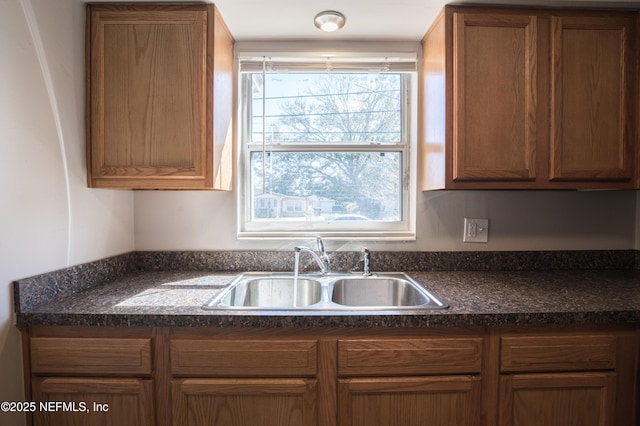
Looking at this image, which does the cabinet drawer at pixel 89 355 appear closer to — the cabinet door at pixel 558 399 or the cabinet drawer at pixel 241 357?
the cabinet drawer at pixel 241 357

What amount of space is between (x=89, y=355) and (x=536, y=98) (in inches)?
78.1

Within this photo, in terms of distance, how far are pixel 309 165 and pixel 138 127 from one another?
2.71 ft

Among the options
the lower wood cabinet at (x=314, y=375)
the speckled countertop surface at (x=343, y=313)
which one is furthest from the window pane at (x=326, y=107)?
the lower wood cabinet at (x=314, y=375)

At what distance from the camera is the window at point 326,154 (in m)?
1.71

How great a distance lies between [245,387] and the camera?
3.39ft

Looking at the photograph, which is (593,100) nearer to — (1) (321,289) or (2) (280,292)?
(1) (321,289)

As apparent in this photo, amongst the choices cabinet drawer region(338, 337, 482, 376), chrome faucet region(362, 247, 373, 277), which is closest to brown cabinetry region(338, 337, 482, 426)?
cabinet drawer region(338, 337, 482, 376)

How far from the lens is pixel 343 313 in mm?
1049

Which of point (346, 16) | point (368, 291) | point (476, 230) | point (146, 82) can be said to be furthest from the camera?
point (476, 230)

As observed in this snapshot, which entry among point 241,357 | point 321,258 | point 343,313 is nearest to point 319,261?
point 321,258

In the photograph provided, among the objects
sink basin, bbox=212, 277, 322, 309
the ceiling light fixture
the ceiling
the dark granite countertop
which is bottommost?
sink basin, bbox=212, 277, 322, 309

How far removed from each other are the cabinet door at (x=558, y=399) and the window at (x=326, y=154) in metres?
0.84

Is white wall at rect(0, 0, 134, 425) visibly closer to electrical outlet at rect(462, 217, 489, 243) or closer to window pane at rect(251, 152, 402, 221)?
window pane at rect(251, 152, 402, 221)

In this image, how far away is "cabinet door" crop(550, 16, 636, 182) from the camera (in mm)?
1346
